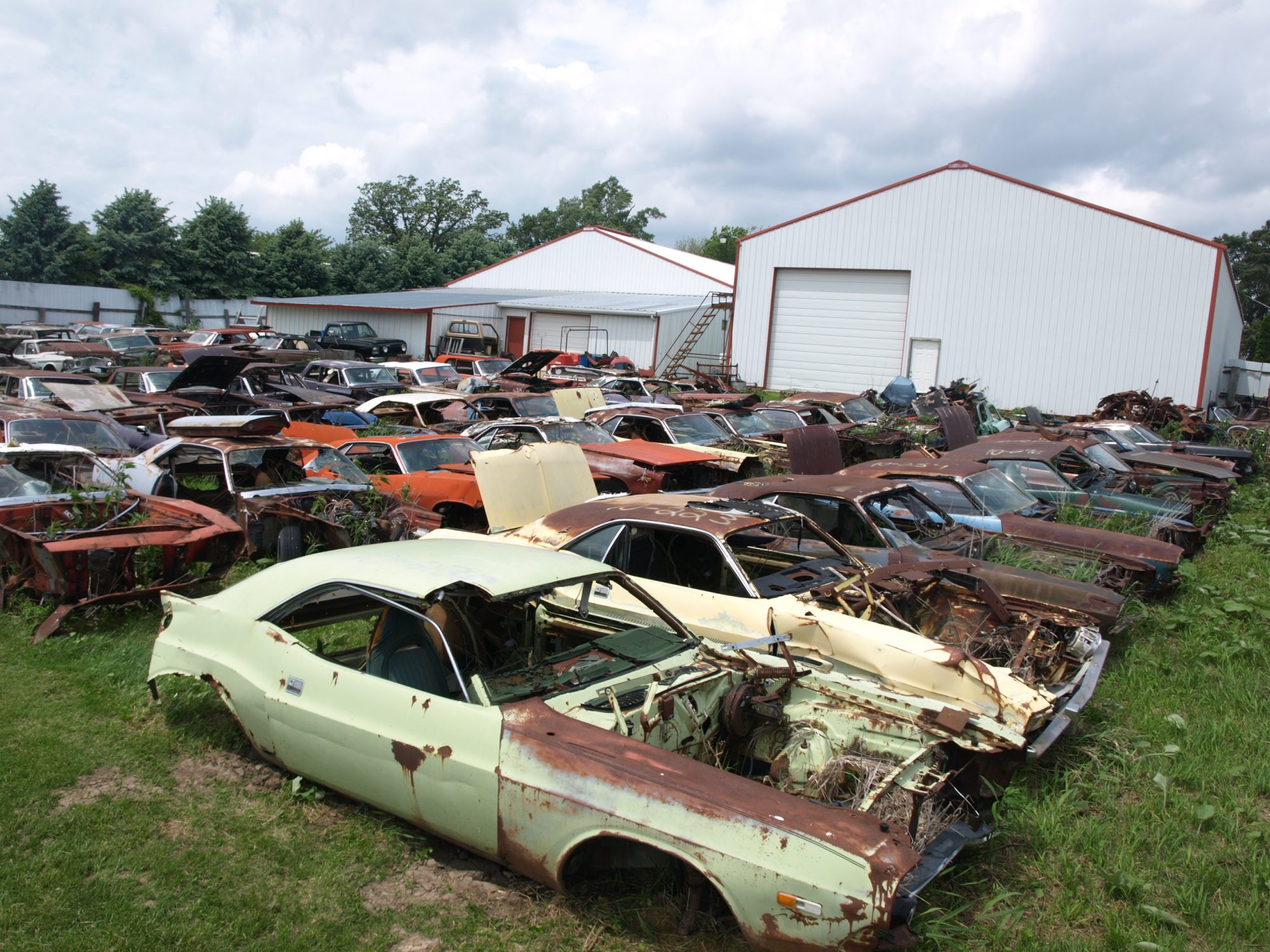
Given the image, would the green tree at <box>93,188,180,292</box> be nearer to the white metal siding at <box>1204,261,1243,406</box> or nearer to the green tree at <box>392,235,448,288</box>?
the green tree at <box>392,235,448,288</box>

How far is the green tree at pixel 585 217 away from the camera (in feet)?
300

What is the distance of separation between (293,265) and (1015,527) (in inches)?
2005

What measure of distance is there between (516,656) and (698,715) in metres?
1.26

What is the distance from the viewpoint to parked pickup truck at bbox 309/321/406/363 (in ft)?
103

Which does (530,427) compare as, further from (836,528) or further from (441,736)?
(441,736)

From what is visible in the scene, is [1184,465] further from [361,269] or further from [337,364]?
[361,269]

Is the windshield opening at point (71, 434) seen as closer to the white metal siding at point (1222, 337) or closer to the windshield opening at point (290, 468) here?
the windshield opening at point (290, 468)

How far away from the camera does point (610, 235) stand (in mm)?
42312

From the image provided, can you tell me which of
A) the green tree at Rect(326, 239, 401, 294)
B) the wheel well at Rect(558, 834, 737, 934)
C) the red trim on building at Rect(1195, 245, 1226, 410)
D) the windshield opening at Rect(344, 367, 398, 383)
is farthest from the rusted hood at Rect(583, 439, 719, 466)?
the green tree at Rect(326, 239, 401, 294)

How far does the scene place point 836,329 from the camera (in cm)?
2925

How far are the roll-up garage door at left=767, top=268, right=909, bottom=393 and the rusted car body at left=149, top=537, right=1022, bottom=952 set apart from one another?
81.2ft

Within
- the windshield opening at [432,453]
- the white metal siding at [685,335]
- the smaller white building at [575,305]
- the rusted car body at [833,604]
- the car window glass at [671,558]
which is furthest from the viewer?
the smaller white building at [575,305]

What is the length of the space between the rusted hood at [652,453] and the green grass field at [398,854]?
6223 mm

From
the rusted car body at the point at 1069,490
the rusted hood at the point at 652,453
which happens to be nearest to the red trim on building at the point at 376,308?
the rusted hood at the point at 652,453
